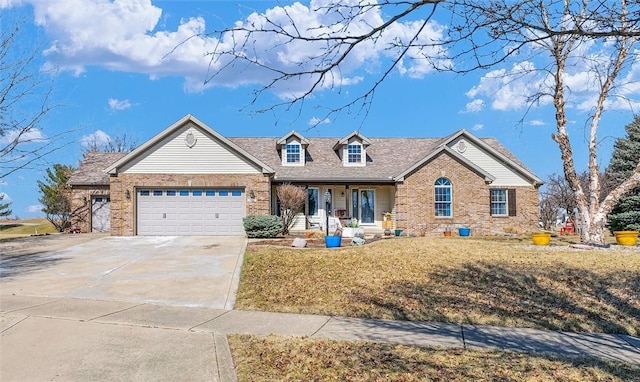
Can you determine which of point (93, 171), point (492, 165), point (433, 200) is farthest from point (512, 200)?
point (93, 171)

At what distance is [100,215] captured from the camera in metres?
25.4

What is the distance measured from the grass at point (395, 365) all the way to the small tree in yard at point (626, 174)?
24268mm

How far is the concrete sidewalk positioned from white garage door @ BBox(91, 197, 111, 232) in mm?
17977

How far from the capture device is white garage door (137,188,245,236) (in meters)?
21.0

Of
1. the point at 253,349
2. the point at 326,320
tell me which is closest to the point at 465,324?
the point at 326,320

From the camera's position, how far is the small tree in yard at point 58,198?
27984 mm

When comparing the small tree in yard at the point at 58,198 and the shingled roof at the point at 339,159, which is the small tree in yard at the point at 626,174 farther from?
the small tree in yard at the point at 58,198

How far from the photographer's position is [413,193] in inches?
897

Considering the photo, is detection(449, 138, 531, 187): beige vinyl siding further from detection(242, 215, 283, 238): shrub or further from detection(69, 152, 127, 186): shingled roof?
detection(69, 152, 127, 186): shingled roof

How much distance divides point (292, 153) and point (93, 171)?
1193 centimetres

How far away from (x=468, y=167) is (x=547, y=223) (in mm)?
13920

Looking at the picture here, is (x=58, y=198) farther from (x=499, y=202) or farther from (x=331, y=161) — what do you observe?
(x=499, y=202)

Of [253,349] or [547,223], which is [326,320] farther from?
[547,223]

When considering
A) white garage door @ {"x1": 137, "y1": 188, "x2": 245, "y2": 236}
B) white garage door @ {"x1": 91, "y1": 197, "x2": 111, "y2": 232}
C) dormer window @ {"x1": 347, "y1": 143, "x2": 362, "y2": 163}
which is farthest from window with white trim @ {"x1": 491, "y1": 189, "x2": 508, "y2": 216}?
white garage door @ {"x1": 91, "y1": 197, "x2": 111, "y2": 232}
